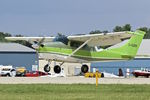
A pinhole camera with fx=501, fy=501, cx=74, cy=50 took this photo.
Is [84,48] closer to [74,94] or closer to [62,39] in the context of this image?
[62,39]

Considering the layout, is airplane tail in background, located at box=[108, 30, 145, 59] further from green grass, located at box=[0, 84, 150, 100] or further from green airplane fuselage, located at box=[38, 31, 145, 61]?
green grass, located at box=[0, 84, 150, 100]

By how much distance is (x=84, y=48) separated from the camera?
44594mm

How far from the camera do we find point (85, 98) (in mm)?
18922

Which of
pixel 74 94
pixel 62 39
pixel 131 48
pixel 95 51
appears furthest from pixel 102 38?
pixel 74 94

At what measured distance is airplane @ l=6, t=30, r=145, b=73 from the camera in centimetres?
4216

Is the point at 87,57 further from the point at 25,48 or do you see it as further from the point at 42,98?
the point at 25,48

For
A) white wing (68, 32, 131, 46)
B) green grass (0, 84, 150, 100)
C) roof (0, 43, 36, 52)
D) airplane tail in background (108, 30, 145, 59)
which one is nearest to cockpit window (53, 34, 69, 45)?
white wing (68, 32, 131, 46)

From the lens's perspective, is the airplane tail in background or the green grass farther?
the airplane tail in background

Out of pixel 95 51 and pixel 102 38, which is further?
pixel 102 38

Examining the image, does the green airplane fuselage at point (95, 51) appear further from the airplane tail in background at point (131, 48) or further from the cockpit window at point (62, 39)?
the cockpit window at point (62, 39)

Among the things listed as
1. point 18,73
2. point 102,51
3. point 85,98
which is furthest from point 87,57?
point 85,98

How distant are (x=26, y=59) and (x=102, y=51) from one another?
39938 millimetres

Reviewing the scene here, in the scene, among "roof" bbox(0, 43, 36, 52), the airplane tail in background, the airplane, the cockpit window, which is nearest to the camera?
the airplane

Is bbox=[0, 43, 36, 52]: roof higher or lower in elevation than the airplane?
higher
